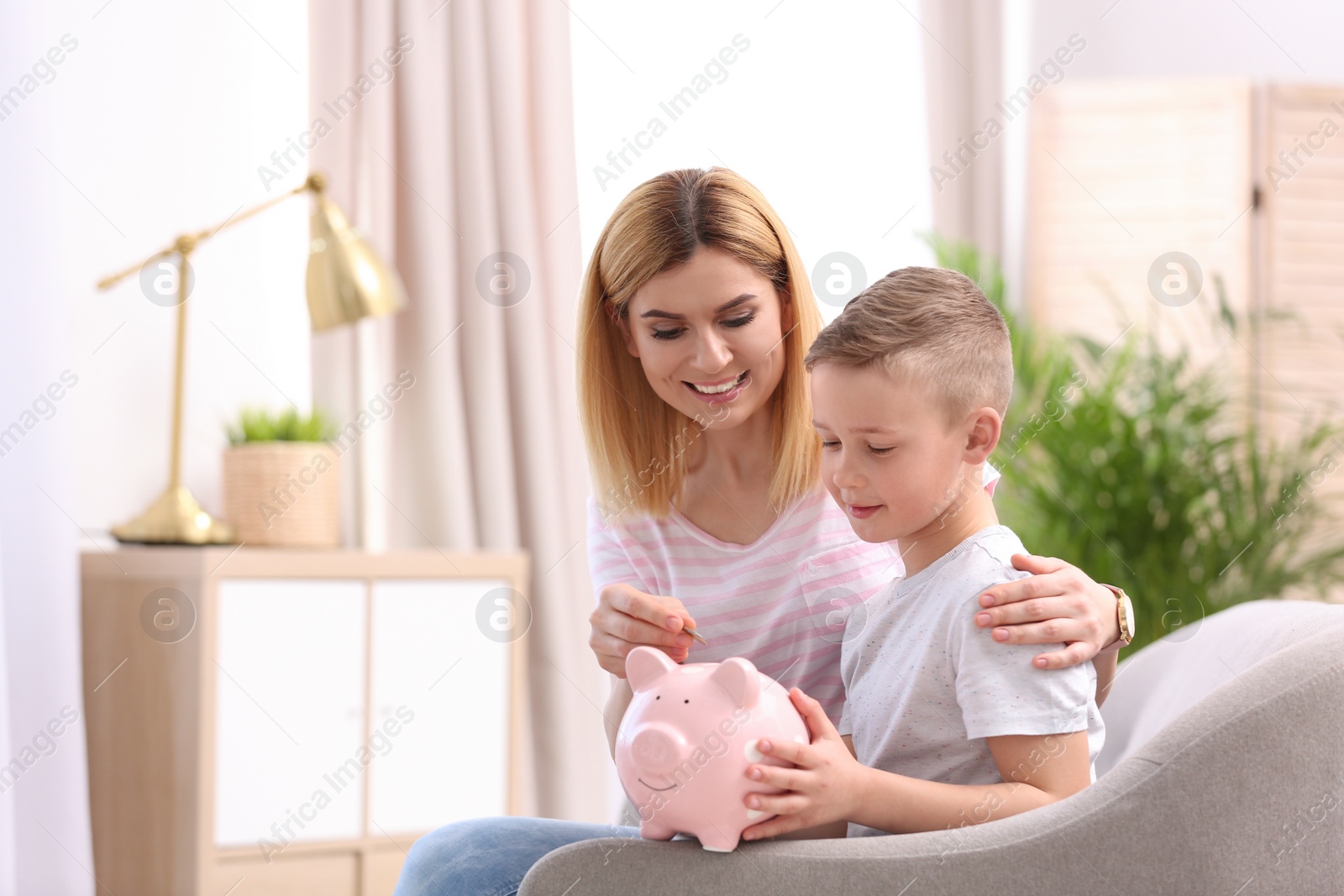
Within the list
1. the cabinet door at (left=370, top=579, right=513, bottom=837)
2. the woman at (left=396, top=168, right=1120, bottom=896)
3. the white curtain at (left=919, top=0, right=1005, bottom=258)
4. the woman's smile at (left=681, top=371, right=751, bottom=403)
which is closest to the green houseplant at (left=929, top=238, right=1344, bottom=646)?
the white curtain at (left=919, top=0, right=1005, bottom=258)

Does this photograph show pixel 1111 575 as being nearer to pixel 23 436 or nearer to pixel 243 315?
pixel 243 315

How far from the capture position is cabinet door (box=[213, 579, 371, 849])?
7.07 ft

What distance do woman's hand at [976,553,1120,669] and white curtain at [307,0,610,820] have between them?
2.01 metres

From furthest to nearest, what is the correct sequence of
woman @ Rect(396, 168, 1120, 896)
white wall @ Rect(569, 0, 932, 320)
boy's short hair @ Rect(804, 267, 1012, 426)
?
white wall @ Rect(569, 0, 932, 320)
woman @ Rect(396, 168, 1120, 896)
boy's short hair @ Rect(804, 267, 1012, 426)

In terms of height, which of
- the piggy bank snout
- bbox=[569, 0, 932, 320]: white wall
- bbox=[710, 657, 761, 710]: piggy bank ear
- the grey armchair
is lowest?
the grey armchair

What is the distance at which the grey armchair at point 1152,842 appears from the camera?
32.8 inches

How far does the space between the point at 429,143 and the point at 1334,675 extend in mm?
2427

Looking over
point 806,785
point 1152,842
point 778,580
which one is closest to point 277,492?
point 778,580

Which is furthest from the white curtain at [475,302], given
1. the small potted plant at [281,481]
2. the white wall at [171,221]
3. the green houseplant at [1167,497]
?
the green houseplant at [1167,497]

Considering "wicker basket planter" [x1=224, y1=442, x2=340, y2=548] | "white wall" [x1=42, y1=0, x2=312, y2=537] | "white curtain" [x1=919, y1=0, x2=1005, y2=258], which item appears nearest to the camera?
"wicker basket planter" [x1=224, y1=442, x2=340, y2=548]

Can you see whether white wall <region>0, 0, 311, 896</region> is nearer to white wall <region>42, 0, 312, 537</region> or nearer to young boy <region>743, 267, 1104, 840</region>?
white wall <region>42, 0, 312, 537</region>

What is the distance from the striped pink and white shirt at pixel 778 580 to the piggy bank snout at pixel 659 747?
0.46 meters

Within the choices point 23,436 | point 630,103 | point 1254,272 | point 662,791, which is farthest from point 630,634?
point 1254,272

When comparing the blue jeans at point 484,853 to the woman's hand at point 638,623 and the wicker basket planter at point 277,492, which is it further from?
the wicker basket planter at point 277,492
